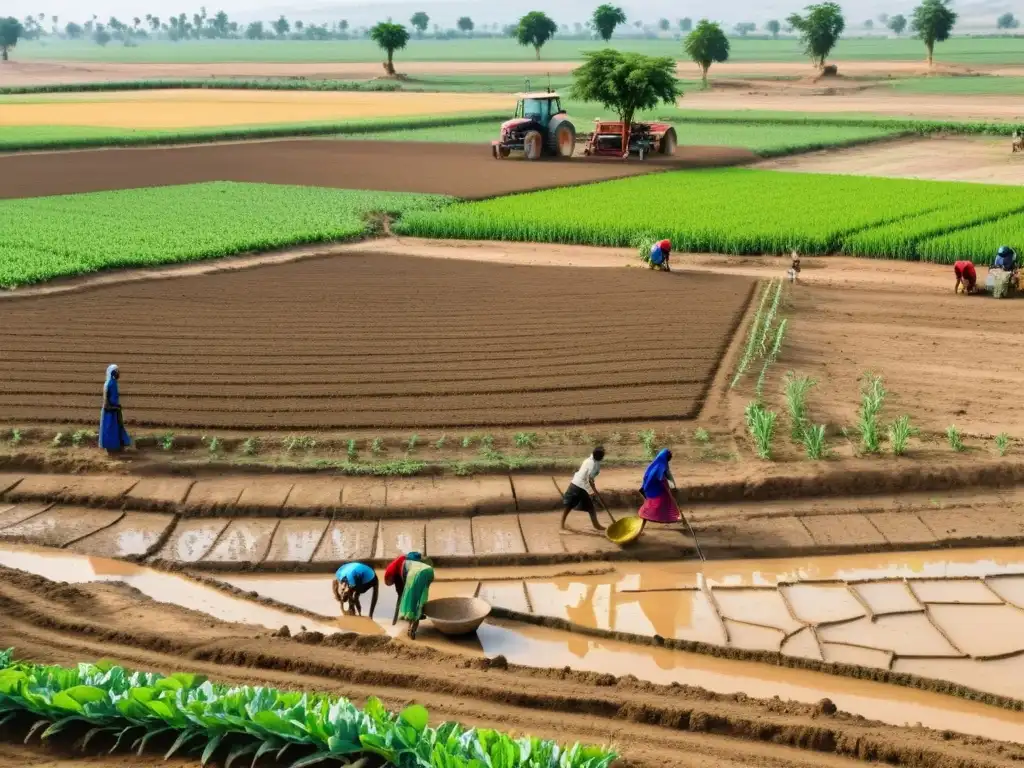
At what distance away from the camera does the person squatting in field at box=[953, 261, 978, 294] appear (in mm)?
20078

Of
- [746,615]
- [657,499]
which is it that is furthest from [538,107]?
[746,615]

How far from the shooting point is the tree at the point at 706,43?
258ft

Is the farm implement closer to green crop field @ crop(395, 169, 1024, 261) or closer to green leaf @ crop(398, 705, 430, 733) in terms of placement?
green crop field @ crop(395, 169, 1024, 261)

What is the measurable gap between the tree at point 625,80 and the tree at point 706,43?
40.0 m

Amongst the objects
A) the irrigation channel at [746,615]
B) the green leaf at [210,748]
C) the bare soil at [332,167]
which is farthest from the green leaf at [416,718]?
the bare soil at [332,167]

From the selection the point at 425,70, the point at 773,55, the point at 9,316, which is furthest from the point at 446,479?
the point at 773,55

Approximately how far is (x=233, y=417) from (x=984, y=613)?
27.0 feet

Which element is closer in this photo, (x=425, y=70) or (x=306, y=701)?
(x=306, y=701)

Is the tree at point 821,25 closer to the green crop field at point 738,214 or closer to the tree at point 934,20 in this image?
the tree at point 934,20

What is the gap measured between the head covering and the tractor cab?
30.9 metres

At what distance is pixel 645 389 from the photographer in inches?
585

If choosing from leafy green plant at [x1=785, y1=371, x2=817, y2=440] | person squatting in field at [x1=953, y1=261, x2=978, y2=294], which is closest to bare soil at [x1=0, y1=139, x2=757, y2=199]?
person squatting in field at [x1=953, y1=261, x2=978, y2=294]

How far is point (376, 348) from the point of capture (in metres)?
16.7

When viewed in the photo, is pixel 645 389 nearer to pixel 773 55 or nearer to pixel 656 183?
pixel 656 183
